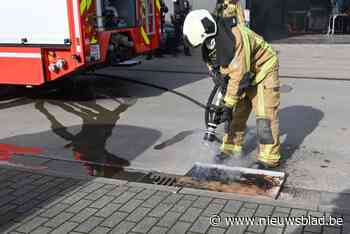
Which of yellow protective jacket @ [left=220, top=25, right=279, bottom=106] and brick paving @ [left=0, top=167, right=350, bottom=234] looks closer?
brick paving @ [left=0, top=167, right=350, bottom=234]

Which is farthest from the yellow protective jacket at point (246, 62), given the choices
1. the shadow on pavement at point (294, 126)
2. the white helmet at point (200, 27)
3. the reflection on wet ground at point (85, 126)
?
the reflection on wet ground at point (85, 126)

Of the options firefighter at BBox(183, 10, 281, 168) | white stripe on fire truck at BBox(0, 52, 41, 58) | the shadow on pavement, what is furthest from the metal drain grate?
white stripe on fire truck at BBox(0, 52, 41, 58)

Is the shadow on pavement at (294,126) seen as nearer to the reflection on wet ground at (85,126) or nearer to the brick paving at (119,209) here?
the brick paving at (119,209)

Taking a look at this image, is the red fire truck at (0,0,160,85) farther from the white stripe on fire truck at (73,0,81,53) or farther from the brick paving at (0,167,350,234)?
the brick paving at (0,167,350,234)

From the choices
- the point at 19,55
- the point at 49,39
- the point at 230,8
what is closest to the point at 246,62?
the point at 49,39

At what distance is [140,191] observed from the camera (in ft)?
13.8

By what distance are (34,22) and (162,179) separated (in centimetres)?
346

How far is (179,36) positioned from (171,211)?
9194 mm

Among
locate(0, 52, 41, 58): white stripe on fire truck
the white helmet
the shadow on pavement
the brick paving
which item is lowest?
the brick paving

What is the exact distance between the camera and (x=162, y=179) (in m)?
4.53

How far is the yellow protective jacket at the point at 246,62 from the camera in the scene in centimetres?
410

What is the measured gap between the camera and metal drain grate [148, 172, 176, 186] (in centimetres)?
443

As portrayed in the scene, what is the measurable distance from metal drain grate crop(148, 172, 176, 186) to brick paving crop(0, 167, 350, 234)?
0.51 feet

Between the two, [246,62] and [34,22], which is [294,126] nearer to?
[246,62]
